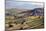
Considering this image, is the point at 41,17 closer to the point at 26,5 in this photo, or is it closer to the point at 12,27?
the point at 26,5

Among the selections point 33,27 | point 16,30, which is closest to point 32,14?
point 33,27

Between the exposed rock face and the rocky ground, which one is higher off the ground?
the exposed rock face

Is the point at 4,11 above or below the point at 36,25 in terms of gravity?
above

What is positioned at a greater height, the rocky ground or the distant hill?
the distant hill

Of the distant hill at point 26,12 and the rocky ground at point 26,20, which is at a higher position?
the distant hill at point 26,12

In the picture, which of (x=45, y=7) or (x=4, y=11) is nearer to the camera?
(x=4, y=11)

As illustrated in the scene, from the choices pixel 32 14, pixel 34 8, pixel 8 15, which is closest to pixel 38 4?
pixel 34 8

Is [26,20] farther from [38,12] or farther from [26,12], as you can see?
[38,12]

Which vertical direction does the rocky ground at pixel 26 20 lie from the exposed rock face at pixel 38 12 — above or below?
below

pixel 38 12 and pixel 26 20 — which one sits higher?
pixel 38 12

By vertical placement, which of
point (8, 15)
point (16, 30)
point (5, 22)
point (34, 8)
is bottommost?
point (16, 30)

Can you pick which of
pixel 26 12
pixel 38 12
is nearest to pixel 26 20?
pixel 26 12
